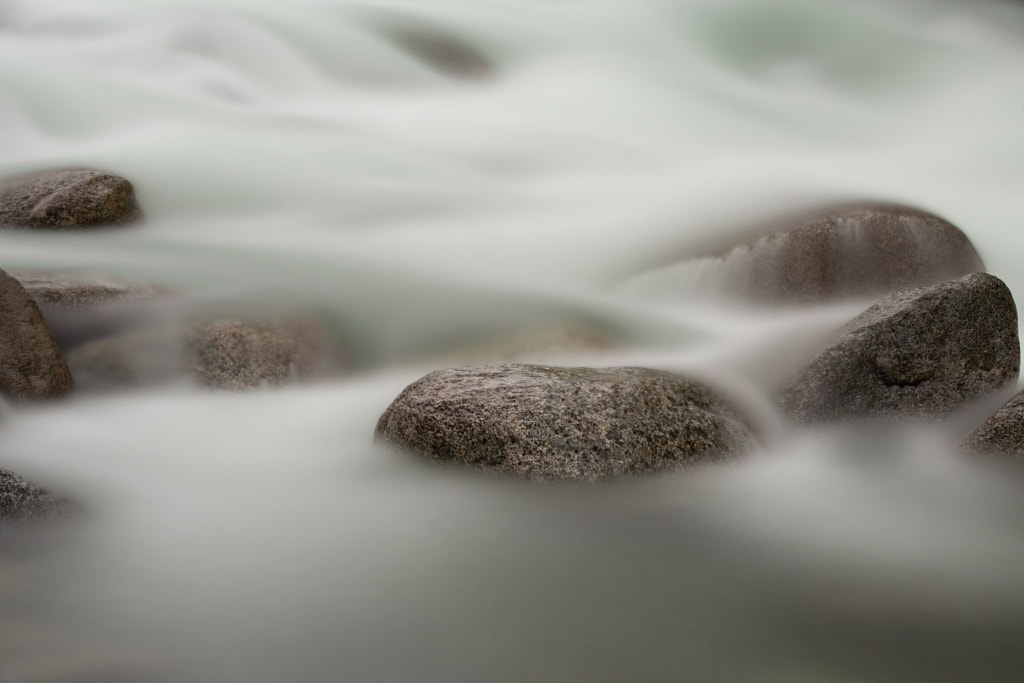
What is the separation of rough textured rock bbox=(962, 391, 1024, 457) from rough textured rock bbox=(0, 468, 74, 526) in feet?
11.1

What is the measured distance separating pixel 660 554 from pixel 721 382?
1758 millimetres

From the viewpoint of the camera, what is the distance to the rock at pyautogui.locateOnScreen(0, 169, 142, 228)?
5.86m

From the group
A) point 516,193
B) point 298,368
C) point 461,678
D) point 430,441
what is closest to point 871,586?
point 461,678

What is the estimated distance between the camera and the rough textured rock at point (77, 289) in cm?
461

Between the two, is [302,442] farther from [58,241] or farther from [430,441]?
[58,241]

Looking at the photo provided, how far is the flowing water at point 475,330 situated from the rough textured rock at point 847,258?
211 millimetres

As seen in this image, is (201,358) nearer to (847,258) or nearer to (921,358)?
(921,358)

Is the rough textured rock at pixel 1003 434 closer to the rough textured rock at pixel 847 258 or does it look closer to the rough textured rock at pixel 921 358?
the rough textured rock at pixel 921 358

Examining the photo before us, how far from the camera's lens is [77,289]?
4730mm

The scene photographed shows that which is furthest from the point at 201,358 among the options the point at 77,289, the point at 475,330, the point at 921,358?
the point at 921,358

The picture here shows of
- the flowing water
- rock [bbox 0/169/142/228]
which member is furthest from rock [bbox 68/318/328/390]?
rock [bbox 0/169/142/228]

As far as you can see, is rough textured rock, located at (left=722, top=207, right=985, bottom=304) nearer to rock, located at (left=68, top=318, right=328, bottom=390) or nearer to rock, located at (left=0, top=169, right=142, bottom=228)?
rock, located at (left=68, top=318, right=328, bottom=390)

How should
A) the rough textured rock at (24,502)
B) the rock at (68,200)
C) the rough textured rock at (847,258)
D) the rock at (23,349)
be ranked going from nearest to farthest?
the rough textured rock at (24,502) < the rock at (23,349) < the rough textured rock at (847,258) < the rock at (68,200)

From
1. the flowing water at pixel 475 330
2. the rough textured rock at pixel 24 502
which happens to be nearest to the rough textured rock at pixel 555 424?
the flowing water at pixel 475 330
